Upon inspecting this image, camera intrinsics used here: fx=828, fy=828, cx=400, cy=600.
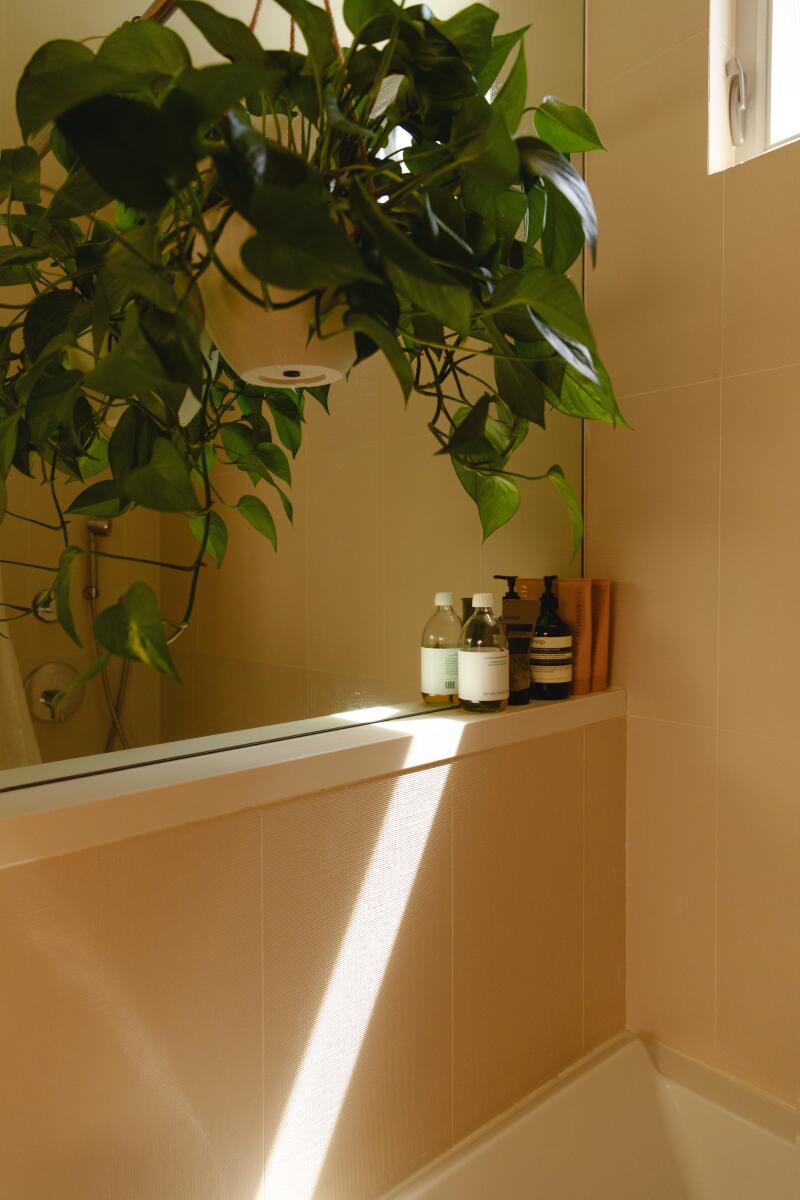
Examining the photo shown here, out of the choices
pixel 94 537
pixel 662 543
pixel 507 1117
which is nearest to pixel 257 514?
pixel 94 537

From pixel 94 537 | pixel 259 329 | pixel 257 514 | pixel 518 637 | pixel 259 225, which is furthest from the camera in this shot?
pixel 518 637

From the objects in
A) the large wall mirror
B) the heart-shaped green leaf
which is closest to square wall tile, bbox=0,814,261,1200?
the large wall mirror

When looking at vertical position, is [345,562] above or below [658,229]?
below

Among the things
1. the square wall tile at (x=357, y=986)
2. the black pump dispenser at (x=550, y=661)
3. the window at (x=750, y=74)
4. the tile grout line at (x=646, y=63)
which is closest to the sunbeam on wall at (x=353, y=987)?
the square wall tile at (x=357, y=986)

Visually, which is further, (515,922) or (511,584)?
(511,584)

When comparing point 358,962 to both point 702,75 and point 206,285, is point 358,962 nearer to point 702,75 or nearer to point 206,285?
point 206,285

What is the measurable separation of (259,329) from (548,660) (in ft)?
2.59

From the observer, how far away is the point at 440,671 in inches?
48.4

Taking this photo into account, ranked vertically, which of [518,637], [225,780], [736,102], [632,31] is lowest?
[225,780]

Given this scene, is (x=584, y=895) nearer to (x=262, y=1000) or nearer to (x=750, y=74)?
(x=262, y=1000)

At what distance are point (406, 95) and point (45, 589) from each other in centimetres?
60

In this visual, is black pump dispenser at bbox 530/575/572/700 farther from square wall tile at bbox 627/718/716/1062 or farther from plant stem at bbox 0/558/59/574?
plant stem at bbox 0/558/59/574

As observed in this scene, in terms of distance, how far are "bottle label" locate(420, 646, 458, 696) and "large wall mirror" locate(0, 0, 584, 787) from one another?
23 mm

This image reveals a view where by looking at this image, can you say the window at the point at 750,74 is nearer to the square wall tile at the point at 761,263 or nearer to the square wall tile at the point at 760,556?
the square wall tile at the point at 761,263
